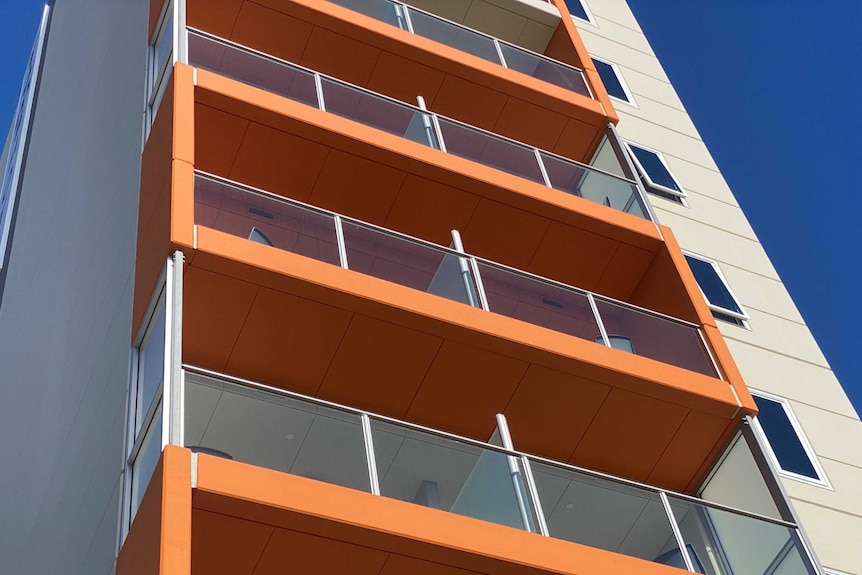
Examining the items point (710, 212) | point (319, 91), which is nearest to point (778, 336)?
point (710, 212)

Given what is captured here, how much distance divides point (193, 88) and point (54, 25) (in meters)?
21.6

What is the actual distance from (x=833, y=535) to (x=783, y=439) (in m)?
1.88

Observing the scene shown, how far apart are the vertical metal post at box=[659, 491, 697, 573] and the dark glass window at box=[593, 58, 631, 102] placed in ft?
44.5

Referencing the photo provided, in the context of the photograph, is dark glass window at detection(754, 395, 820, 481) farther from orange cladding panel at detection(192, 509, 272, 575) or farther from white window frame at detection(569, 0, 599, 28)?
white window frame at detection(569, 0, 599, 28)

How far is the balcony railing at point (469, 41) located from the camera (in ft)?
59.1

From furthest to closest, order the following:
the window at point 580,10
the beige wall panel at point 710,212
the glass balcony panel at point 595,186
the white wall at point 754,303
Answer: the window at point 580,10 < the beige wall panel at point 710,212 < the glass balcony panel at point 595,186 < the white wall at point 754,303

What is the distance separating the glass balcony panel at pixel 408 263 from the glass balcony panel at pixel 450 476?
2.67 m

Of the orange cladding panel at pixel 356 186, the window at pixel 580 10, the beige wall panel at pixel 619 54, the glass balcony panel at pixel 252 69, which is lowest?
the orange cladding panel at pixel 356 186

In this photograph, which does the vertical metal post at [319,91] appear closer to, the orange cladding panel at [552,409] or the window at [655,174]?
the orange cladding panel at [552,409]

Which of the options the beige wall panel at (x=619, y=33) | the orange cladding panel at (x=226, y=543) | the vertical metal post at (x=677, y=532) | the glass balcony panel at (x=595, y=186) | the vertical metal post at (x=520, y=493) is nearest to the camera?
the orange cladding panel at (x=226, y=543)

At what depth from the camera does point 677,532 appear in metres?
10.9

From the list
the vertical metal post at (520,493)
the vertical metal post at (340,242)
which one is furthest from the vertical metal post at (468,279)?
the vertical metal post at (520,493)

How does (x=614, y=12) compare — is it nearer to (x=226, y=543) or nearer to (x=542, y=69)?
(x=542, y=69)

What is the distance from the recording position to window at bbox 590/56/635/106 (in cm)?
2333
